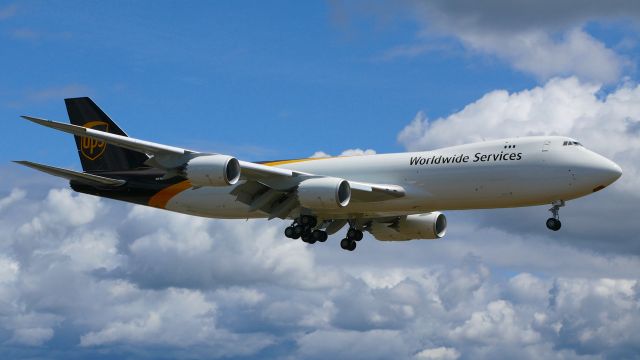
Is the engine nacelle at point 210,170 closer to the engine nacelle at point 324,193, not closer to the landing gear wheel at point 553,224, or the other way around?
the engine nacelle at point 324,193

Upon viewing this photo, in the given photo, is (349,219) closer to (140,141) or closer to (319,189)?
(319,189)

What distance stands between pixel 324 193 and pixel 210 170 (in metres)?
5.99

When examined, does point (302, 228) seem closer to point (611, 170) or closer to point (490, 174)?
point (490, 174)

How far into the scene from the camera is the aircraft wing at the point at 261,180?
5088 cm

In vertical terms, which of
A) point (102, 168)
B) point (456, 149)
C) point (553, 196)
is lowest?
point (553, 196)

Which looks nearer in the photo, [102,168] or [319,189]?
[319,189]

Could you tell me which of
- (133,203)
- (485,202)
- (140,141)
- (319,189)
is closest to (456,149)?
(485,202)

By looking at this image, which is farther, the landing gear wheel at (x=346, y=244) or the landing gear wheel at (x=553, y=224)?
the landing gear wheel at (x=346, y=244)

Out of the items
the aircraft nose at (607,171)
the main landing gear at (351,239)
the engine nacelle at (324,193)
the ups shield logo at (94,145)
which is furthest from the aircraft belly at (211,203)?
the aircraft nose at (607,171)

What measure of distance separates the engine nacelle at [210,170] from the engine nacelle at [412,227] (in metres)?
14.1

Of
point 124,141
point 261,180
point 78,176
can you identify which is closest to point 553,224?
point 261,180

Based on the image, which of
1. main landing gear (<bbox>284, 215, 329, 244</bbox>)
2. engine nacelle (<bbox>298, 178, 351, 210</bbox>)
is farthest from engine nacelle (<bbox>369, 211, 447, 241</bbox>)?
engine nacelle (<bbox>298, 178, 351, 210</bbox>)

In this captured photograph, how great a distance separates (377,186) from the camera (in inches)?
2122

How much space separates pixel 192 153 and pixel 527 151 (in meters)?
17.0
